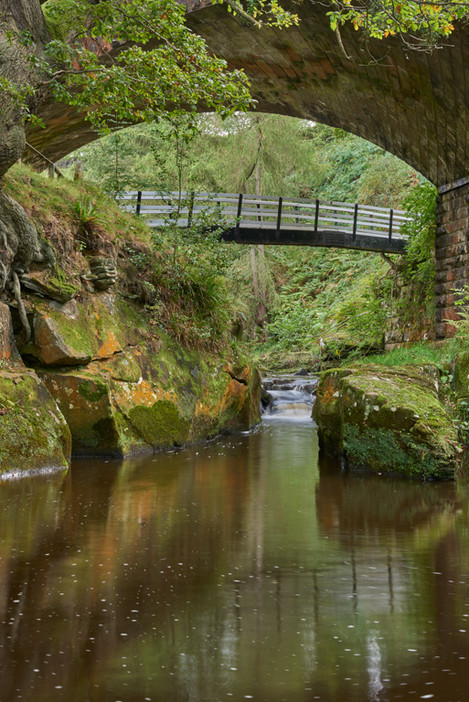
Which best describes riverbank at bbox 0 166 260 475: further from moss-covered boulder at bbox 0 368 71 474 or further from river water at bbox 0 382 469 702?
river water at bbox 0 382 469 702

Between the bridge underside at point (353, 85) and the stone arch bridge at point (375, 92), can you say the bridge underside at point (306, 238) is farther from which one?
the stone arch bridge at point (375, 92)

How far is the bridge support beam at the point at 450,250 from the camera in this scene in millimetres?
12266

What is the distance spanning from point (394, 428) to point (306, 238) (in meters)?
10.8

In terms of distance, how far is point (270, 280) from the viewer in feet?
81.9

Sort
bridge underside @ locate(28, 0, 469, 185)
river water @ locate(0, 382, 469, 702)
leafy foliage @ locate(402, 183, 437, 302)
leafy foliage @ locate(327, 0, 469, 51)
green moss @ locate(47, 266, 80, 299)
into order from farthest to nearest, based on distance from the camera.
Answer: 1. leafy foliage @ locate(402, 183, 437, 302)
2. bridge underside @ locate(28, 0, 469, 185)
3. green moss @ locate(47, 266, 80, 299)
4. leafy foliage @ locate(327, 0, 469, 51)
5. river water @ locate(0, 382, 469, 702)

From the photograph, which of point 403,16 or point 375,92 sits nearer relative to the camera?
point 403,16

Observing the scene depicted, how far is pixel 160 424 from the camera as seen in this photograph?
918cm

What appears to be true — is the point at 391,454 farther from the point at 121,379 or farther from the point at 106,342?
the point at 106,342

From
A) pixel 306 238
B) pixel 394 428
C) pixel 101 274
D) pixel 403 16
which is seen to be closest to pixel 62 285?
pixel 101 274

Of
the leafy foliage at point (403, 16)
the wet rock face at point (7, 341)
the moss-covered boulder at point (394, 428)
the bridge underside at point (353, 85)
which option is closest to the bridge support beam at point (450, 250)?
the bridge underside at point (353, 85)

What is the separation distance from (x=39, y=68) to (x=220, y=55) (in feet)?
18.4

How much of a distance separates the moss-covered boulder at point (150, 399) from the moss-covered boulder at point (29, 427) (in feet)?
1.72

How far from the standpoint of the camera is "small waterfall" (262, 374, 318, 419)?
14.2m

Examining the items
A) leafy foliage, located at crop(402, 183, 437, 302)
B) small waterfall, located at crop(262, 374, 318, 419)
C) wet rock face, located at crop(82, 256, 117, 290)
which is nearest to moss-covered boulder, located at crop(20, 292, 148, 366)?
wet rock face, located at crop(82, 256, 117, 290)
